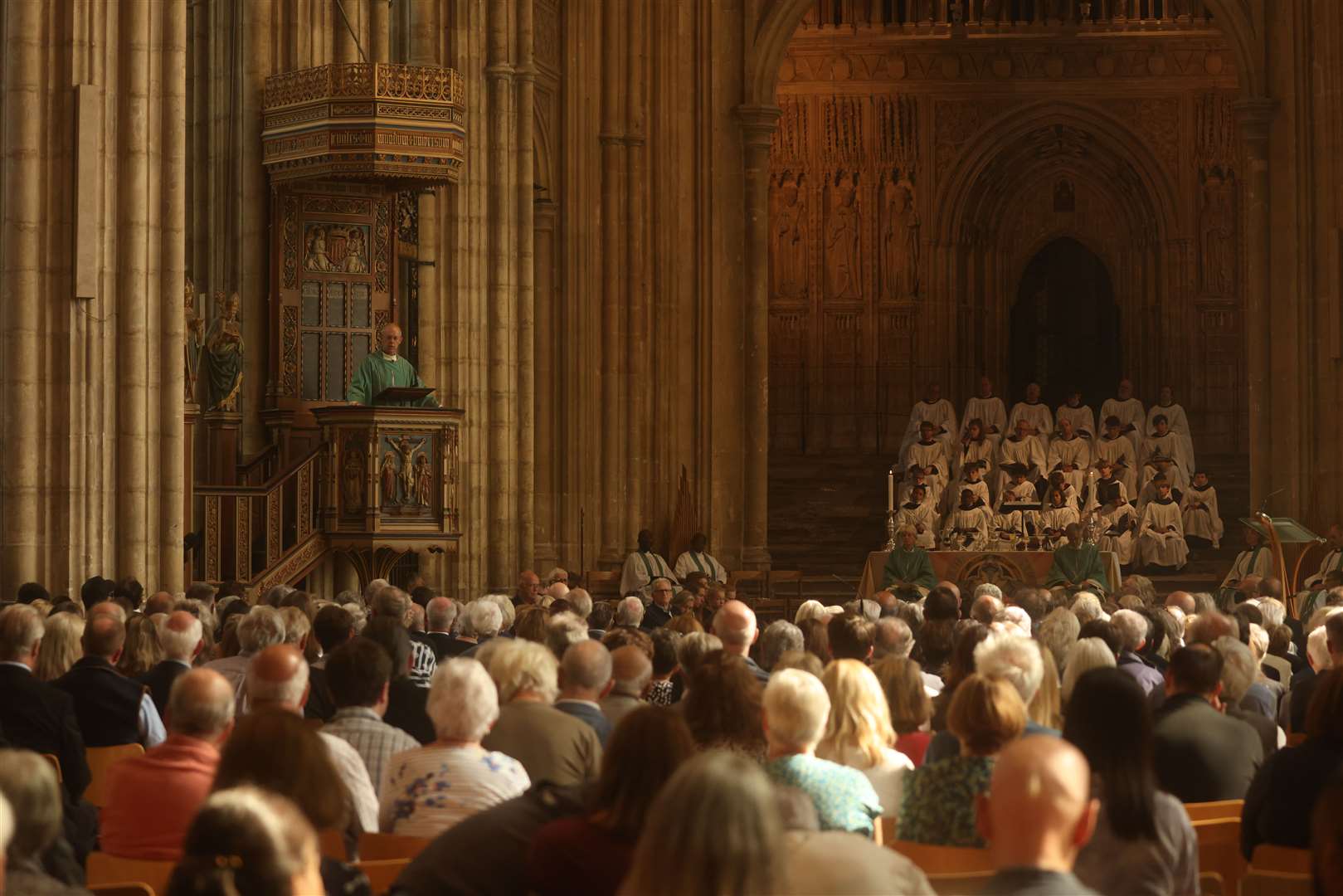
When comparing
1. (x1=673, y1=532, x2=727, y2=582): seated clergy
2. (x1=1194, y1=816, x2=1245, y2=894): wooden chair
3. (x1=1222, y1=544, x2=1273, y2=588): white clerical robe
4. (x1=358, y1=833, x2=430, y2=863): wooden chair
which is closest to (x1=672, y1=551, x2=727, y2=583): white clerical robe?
(x1=673, y1=532, x2=727, y2=582): seated clergy

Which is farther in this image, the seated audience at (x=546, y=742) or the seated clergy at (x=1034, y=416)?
the seated clergy at (x=1034, y=416)

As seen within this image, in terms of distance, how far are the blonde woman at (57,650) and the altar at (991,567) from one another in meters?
15.1

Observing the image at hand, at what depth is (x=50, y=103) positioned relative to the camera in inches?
574

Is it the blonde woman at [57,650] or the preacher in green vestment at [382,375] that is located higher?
the preacher in green vestment at [382,375]

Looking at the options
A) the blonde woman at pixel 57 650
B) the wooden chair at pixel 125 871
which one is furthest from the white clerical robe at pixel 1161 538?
the wooden chair at pixel 125 871

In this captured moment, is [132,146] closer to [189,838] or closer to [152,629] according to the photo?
[152,629]

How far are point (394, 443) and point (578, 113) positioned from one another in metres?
8.44

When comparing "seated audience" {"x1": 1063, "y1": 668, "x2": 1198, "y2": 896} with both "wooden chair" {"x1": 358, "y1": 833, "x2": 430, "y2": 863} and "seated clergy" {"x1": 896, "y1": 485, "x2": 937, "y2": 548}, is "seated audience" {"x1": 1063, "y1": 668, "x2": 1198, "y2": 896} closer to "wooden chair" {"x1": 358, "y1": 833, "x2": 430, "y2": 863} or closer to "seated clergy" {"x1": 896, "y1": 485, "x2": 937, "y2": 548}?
"wooden chair" {"x1": 358, "y1": 833, "x2": 430, "y2": 863}

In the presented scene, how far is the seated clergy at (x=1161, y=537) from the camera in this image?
27297 mm

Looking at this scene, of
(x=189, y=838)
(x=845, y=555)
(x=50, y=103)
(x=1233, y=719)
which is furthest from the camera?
(x=845, y=555)

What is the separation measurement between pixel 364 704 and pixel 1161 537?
846 inches

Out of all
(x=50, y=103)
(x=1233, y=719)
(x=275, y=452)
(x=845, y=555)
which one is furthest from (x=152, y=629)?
(x=845, y=555)

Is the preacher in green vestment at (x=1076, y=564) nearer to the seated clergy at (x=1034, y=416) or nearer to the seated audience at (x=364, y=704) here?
the seated clergy at (x=1034, y=416)

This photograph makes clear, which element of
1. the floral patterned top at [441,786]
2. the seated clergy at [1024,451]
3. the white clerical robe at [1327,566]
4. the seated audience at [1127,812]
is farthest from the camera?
the seated clergy at [1024,451]
